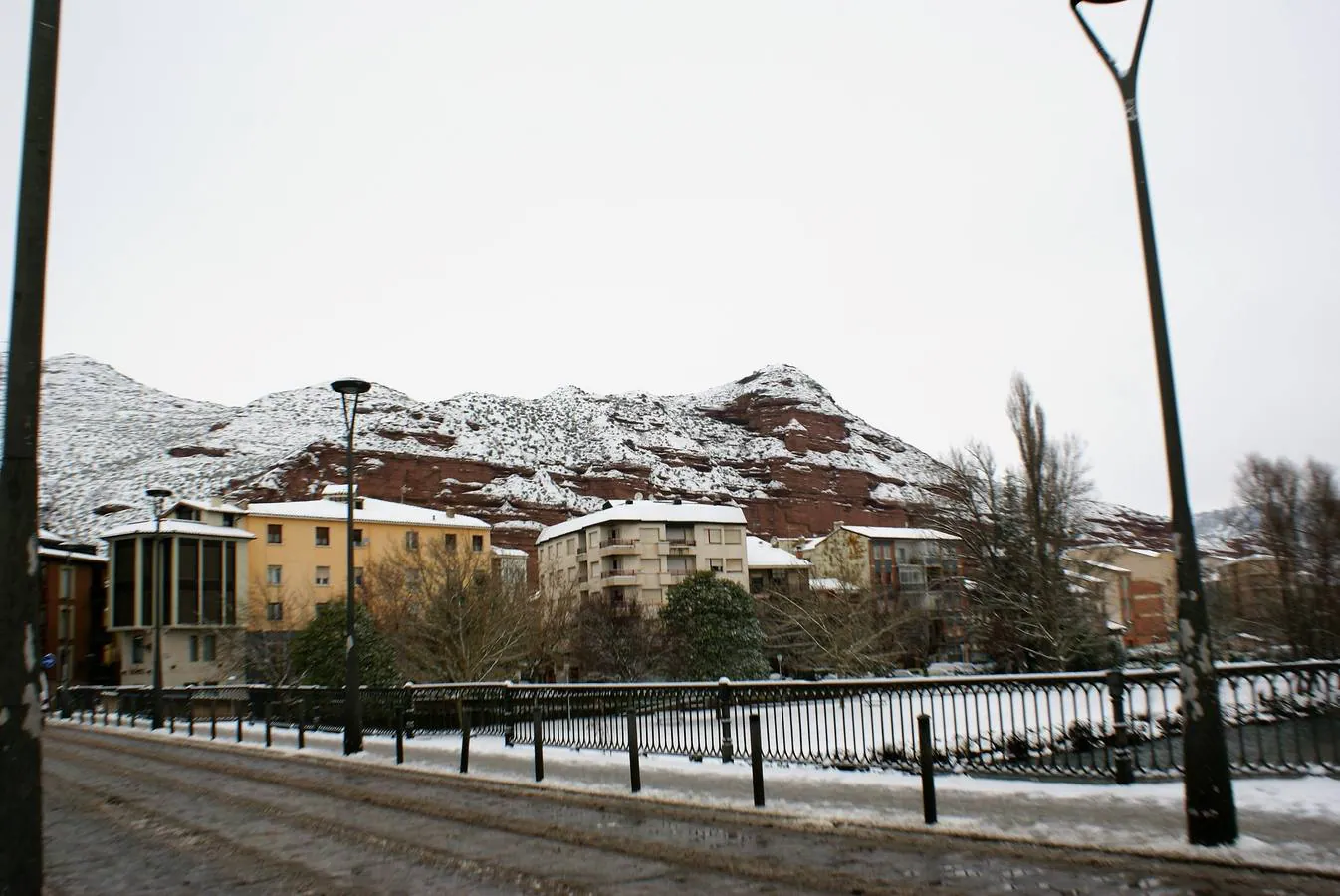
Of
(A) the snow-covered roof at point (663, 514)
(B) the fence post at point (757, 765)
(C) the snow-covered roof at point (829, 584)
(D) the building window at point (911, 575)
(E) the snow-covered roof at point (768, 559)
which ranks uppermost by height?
(A) the snow-covered roof at point (663, 514)

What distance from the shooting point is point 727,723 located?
14.1 meters

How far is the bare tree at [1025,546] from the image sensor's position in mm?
40594

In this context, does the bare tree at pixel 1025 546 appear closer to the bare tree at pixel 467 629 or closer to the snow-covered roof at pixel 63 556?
the bare tree at pixel 467 629

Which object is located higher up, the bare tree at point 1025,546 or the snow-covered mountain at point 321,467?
the snow-covered mountain at point 321,467

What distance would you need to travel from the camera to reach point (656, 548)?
262 feet

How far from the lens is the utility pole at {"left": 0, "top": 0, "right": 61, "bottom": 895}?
4805 millimetres

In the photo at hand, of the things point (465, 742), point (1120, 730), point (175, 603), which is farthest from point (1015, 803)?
point (175, 603)

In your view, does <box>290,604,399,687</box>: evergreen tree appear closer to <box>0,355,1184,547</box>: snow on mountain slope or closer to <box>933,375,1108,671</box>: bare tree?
<box>933,375,1108,671</box>: bare tree

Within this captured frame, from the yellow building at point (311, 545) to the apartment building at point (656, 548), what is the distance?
1009 cm

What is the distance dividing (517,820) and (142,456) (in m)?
174

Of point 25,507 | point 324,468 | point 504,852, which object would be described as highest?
point 324,468

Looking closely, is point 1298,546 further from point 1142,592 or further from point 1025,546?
point 1142,592

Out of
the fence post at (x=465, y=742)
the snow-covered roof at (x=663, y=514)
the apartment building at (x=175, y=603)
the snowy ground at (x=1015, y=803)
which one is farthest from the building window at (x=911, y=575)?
the snowy ground at (x=1015, y=803)

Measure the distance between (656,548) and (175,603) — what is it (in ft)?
114
